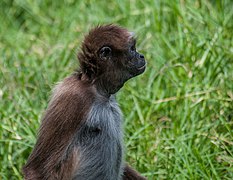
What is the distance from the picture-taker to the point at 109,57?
665cm

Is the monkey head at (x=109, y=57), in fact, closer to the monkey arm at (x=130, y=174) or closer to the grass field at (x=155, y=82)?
the grass field at (x=155, y=82)

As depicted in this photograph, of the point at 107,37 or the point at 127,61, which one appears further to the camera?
the point at 127,61

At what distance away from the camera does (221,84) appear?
333 inches

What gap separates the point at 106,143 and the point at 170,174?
3.75 feet

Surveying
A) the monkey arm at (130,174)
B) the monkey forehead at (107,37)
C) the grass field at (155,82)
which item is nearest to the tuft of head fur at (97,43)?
the monkey forehead at (107,37)

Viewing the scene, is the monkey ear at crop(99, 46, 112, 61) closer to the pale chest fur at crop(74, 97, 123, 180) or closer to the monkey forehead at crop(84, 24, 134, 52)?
the monkey forehead at crop(84, 24, 134, 52)

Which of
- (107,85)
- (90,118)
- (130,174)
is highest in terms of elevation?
(107,85)

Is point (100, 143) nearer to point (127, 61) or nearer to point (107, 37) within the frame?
point (127, 61)

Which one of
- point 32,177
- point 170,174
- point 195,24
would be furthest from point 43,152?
point 195,24

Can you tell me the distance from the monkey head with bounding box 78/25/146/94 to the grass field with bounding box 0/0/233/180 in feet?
0.90

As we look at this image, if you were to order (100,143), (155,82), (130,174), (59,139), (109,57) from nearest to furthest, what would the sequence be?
(59,139)
(100,143)
(109,57)
(130,174)
(155,82)

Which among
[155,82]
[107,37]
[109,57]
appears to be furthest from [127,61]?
[155,82]

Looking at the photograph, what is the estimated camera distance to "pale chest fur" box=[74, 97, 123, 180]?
254 inches

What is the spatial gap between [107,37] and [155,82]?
2250 millimetres
